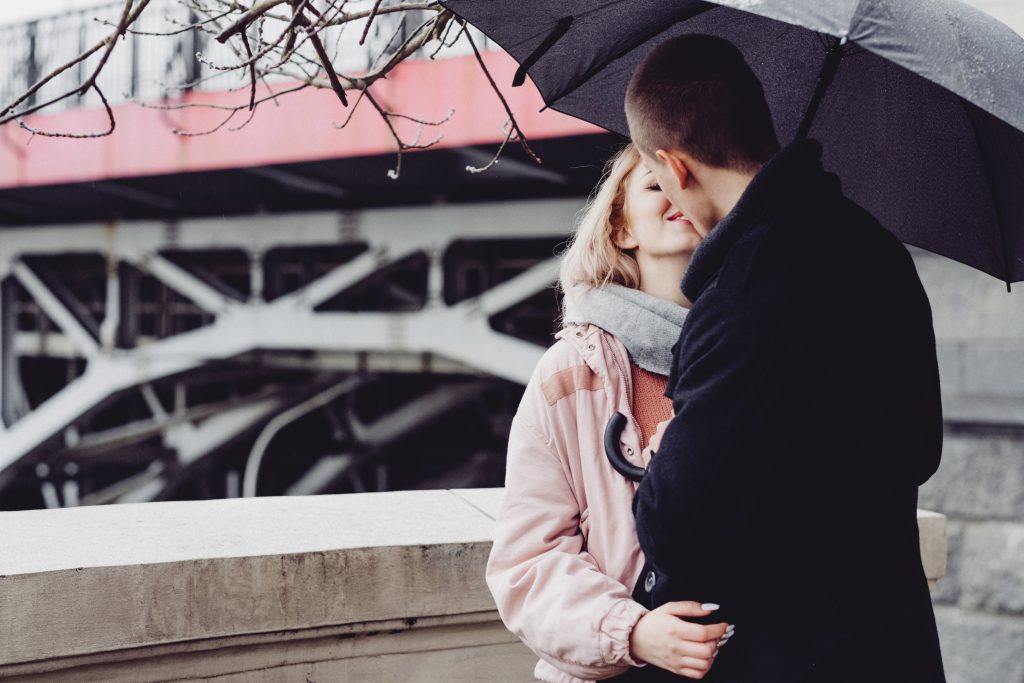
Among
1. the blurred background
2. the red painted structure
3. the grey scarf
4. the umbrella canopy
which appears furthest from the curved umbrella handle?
the red painted structure

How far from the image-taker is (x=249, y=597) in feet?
7.10

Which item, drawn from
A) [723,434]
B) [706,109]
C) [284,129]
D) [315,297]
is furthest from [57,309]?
[723,434]

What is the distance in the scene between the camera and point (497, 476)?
48.3 feet

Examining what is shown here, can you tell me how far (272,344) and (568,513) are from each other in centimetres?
1128

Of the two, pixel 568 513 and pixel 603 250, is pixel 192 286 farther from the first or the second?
pixel 568 513

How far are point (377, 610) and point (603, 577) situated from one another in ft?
3.19

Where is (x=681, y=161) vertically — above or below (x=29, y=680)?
above

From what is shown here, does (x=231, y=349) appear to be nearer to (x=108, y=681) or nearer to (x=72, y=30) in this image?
(x=72, y=30)

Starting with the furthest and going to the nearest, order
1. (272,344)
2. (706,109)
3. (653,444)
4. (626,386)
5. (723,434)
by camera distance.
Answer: (272,344)
(626,386)
(653,444)
(706,109)
(723,434)

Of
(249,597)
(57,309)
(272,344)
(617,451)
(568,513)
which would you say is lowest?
(57,309)

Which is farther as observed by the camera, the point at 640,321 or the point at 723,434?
the point at 640,321

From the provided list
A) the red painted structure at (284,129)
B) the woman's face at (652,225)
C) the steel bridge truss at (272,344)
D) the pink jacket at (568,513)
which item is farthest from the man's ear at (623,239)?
the steel bridge truss at (272,344)

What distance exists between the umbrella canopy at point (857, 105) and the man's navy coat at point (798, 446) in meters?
0.73

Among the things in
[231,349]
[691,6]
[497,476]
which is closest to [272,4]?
[691,6]
